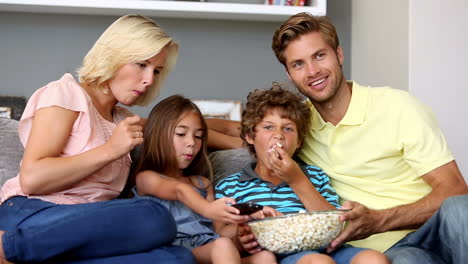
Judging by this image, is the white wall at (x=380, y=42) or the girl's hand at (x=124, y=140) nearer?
the girl's hand at (x=124, y=140)

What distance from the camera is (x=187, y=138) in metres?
2.10

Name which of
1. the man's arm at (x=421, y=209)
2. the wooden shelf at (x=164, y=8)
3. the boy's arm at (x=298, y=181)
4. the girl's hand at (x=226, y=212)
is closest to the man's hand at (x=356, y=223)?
the man's arm at (x=421, y=209)

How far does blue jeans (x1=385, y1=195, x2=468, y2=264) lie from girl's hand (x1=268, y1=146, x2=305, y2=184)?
13.4 inches

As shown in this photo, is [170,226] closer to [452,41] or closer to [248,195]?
[248,195]

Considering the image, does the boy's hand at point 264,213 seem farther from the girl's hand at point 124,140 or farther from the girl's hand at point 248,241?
the girl's hand at point 124,140

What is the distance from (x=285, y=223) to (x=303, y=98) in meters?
0.76

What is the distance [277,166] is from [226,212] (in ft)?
0.84

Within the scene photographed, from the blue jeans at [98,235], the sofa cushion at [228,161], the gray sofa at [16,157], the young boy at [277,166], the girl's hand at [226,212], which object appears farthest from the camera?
the sofa cushion at [228,161]

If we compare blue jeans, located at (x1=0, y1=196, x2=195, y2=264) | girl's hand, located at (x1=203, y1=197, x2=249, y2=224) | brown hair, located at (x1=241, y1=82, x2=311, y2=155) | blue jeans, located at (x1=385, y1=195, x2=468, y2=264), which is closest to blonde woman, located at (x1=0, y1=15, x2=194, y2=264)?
blue jeans, located at (x1=0, y1=196, x2=195, y2=264)

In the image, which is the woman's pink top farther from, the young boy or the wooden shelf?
the wooden shelf

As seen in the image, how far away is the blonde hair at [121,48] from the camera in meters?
1.94

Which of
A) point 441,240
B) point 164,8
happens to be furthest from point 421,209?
point 164,8

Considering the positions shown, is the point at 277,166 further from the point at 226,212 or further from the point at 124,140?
the point at 124,140

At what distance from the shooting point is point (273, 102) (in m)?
2.03
